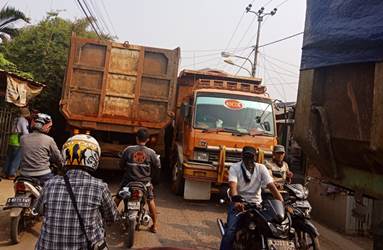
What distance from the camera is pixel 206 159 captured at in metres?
8.62

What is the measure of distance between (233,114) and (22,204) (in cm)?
497

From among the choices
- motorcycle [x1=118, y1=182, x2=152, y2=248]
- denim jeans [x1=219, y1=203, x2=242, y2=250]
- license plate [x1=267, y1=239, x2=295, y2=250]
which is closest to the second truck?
motorcycle [x1=118, y1=182, x2=152, y2=248]

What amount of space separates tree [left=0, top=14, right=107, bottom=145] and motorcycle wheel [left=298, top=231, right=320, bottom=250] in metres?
9.45

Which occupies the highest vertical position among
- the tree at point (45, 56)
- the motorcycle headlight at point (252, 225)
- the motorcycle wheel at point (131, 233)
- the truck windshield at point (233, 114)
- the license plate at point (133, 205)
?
the tree at point (45, 56)

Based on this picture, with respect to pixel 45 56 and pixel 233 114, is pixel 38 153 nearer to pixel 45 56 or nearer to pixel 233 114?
pixel 233 114

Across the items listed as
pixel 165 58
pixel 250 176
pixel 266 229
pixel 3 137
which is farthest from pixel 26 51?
pixel 266 229

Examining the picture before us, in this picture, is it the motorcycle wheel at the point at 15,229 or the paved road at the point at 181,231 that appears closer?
the motorcycle wheel at the point at 15,229

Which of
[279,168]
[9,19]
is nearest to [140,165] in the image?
[279,168]

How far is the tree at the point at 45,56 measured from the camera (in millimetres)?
12891

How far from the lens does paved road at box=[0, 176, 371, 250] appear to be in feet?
19.4

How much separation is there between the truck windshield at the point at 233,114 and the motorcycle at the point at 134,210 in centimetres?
308

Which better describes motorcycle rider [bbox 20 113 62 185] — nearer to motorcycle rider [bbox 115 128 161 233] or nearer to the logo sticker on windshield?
motorcycle rider [bbox 115 128 161 233]

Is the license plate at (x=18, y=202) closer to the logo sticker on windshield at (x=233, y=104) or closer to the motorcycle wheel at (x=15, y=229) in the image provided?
the motorcycle wheel at (x=15, y=229)

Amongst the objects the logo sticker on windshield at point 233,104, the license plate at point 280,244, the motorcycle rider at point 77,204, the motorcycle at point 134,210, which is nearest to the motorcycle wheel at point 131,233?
the motorcycle at point 134,210
